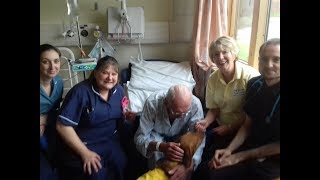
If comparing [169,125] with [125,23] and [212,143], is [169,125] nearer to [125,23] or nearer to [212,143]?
[212,143]

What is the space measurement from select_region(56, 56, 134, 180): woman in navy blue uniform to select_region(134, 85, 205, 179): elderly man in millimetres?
91

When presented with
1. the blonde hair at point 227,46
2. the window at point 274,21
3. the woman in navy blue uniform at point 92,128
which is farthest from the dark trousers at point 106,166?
the window at point 274,21

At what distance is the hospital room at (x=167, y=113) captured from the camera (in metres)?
0.70

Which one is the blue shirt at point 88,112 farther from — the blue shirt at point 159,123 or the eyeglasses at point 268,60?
the eyeglasses at point 268,60

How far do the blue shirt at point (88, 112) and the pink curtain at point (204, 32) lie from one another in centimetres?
31

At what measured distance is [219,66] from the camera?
87cm

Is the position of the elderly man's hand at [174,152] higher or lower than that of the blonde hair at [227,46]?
lower
